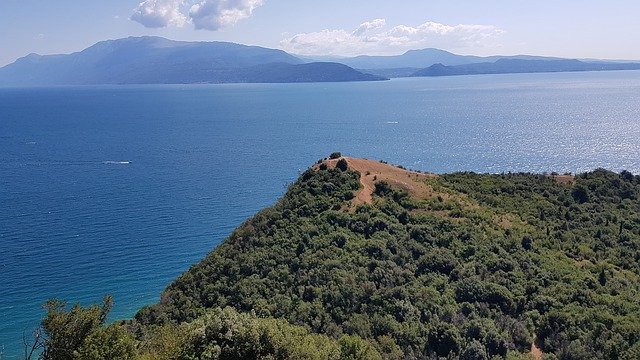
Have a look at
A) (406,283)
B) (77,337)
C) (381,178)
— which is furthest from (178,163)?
(77,337)

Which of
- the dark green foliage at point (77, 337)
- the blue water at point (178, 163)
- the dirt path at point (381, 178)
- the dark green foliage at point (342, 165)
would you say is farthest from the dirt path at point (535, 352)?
the blue water at point (178, 163)

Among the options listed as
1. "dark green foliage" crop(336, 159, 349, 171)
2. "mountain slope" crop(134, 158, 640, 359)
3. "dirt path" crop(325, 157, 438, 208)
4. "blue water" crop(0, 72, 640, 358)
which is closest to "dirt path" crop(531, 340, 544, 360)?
"mountain slope" crop(134, 158, 640, 359)

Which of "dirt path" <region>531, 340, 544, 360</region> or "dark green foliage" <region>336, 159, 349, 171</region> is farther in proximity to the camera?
"dark green foliage" <region>336, 159, 349, 171</region>

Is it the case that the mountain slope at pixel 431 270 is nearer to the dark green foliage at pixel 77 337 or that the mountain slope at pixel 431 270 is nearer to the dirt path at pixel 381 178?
the dirt path at pixel 381 178

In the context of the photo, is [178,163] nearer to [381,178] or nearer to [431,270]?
[381,178]

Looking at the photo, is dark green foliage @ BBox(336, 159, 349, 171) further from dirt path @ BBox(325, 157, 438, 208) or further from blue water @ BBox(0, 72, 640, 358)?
blue water @ BBox(0, 72, 640, 358)

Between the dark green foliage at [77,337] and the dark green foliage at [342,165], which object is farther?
the dark green foliage at [342,165]
